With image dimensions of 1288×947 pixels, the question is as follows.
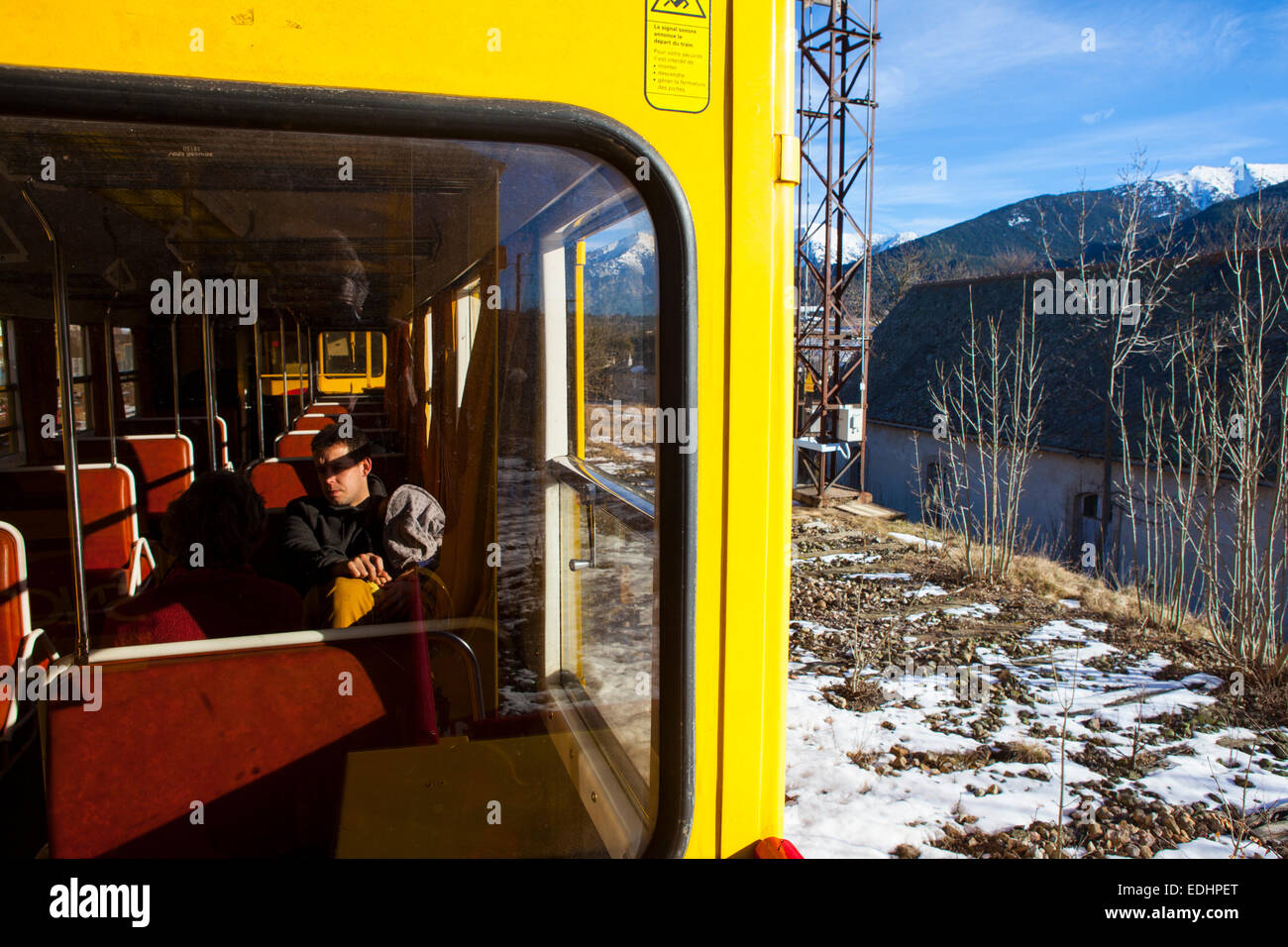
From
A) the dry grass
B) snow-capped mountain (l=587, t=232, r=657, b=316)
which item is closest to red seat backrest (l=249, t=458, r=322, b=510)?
snow-capped mountain (l=587, t=232, r=657, b=316)

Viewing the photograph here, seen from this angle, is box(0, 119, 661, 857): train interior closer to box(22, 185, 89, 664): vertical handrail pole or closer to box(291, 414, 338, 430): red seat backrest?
box(22, 185, 89, 664): vertical handrail pole

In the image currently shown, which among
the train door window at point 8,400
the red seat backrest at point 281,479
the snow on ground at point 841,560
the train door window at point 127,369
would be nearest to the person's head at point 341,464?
the red seat backrest at point 281,479

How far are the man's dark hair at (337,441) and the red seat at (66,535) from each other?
6.60 ft

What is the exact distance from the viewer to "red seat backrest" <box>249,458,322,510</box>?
6008mm

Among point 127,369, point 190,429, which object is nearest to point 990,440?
point 190,429

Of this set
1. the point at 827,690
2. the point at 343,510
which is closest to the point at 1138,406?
the point at 827,690

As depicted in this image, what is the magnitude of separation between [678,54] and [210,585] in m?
1.84

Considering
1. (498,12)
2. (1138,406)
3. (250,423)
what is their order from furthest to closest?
(1138,406) < (250,423) < (498,12)

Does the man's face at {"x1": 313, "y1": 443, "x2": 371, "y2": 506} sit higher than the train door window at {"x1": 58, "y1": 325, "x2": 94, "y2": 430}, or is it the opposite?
the train door window at {"x1": 58, "y1": 325, "x2": 94, "y2": 430}

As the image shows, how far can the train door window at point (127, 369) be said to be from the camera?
25.8 feet

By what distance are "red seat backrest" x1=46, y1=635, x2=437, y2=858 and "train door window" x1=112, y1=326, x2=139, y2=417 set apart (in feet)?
22.7

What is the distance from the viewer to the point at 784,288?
1.24 m
